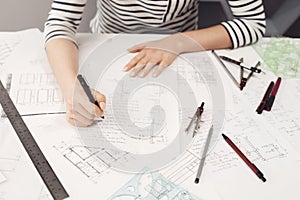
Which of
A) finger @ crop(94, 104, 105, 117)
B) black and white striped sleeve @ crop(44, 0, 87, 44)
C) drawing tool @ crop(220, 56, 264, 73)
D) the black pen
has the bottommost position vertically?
drawing tool @ crop(220, 56, 264, 73)

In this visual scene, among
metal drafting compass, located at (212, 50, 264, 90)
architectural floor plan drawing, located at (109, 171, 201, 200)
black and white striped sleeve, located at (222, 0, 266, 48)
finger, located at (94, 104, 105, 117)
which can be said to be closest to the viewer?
architectural floor plan drawing, located at (109, 171, 201, 200)

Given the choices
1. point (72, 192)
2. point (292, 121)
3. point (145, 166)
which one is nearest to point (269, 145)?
point (292, 121)

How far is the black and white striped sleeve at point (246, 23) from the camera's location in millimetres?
1013

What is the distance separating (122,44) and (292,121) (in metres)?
0.39

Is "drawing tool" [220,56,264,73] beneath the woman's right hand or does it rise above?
beneath

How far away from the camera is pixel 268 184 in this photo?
0.72m

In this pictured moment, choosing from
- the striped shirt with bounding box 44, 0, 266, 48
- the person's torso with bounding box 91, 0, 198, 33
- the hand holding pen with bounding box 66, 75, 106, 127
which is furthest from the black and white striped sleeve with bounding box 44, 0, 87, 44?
the hand holding pen with bounding box 66, 75, 106, 127

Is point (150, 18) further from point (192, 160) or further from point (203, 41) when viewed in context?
point (192, 160)

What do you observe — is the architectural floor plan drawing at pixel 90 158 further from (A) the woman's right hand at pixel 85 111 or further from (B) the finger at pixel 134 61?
(B) the finger at pixel 134 61

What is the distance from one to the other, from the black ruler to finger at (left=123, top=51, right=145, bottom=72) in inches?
9.3

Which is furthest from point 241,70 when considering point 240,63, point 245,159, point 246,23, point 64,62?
point 64,62

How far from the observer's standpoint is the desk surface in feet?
2.30

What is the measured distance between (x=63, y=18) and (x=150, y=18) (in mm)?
209

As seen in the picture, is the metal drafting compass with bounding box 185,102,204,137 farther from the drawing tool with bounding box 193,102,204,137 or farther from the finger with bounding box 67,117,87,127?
the finger with bounding box 67,117,87,127
